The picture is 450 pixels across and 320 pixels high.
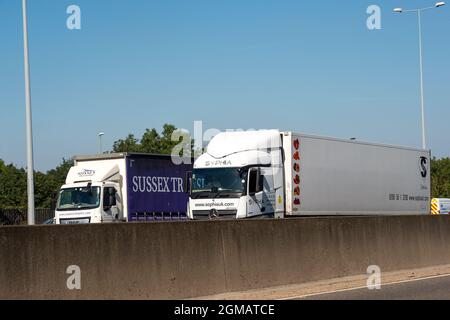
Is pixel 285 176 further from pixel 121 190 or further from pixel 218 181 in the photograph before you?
pixel 121 190

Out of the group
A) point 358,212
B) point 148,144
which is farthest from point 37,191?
point 358,212

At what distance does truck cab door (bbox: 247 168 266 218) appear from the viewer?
2422 centimetres

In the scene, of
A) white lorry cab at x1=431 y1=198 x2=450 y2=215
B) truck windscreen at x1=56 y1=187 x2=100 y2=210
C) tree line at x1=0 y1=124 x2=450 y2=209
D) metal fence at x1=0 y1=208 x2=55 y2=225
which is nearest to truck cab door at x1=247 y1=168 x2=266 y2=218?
truck windscreen at x1=56 y1=187 x2=100 y2=210

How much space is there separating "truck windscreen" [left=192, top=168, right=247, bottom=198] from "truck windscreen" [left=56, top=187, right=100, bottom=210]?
4.98 meters

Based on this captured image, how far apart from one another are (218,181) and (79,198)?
6605 millimetres

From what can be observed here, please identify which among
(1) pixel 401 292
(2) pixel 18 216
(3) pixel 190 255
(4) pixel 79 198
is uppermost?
(4) pixel 79 198

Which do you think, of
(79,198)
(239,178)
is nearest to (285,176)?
(239,178)

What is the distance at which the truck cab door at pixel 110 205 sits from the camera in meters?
28.7

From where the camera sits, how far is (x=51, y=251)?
39.5ft

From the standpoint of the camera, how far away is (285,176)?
83.7ft

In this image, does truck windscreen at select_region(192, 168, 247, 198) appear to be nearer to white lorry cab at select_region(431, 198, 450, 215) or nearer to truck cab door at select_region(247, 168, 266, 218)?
truck cab door at select_region(247, 168, 266, 218)
